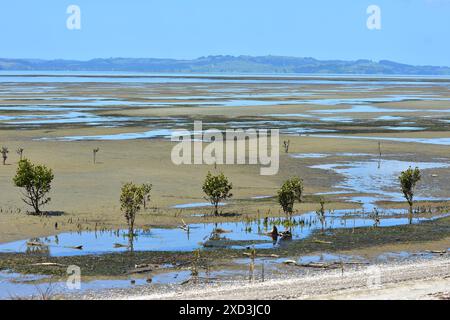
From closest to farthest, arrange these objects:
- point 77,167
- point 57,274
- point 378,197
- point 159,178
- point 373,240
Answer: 1. point 57,274
2. point 373,240
3. point 378,197
4. point 159,178
5. point 77,167

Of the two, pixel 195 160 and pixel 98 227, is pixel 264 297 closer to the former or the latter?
pixel 98 227

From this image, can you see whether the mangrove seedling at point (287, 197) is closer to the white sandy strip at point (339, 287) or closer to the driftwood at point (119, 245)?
the driftwood at point (119, 245)

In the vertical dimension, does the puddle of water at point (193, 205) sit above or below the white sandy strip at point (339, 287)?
above

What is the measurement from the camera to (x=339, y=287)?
77.4ft

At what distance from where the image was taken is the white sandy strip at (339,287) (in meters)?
22.2

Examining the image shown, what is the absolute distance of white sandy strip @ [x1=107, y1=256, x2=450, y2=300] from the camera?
22.2m

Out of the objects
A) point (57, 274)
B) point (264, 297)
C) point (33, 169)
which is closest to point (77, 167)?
point (33, 169)

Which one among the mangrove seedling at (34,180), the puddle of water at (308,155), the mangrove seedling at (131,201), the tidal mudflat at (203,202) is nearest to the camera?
the tidal mudflat at (203,202)

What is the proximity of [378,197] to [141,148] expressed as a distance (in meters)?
24.7

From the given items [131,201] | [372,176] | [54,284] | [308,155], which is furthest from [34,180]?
[308,155]

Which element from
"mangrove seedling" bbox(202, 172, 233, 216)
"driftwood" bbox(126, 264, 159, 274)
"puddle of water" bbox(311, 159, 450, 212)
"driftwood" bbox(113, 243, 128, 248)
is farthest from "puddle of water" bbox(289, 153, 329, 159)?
"driftwood" bbox(126, 264, 159, 274)

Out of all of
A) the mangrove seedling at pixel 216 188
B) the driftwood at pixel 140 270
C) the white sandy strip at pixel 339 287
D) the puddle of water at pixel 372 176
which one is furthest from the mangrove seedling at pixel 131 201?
the puddle of water at pixel 372 176

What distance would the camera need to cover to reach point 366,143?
219 ft

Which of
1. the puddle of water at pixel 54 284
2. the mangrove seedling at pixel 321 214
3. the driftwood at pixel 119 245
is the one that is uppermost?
the mangrove seedling at pixel 321 214
